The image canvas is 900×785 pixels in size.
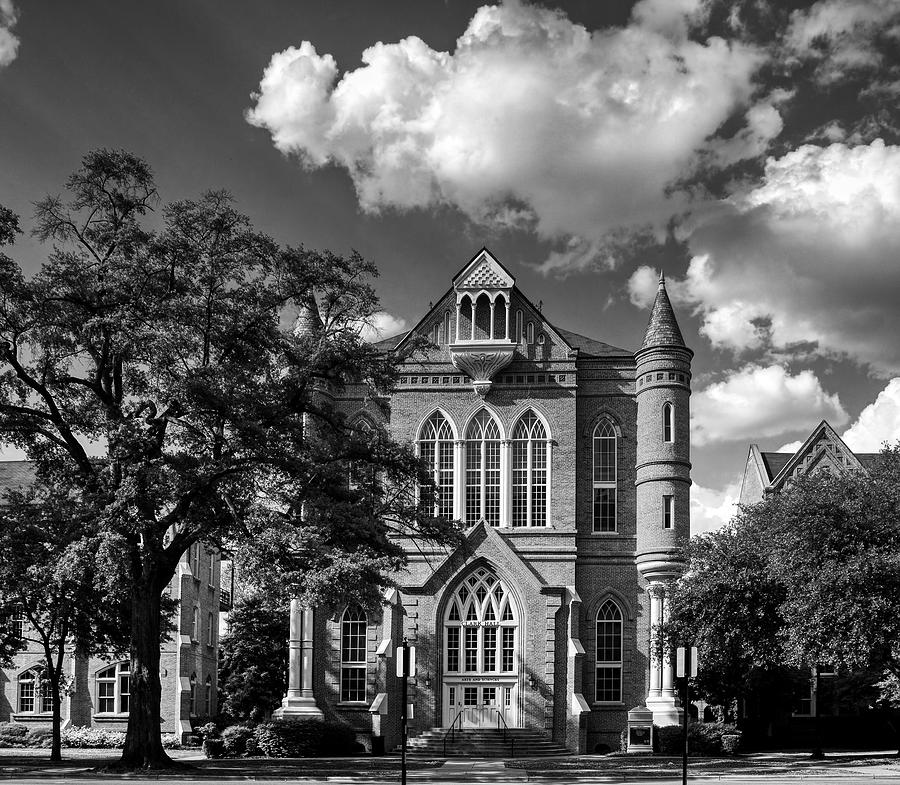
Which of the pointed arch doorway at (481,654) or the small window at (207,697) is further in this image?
the small window at (207,697)

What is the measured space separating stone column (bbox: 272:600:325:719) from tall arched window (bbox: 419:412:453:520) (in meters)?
6.68

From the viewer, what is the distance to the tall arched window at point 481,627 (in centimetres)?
4616

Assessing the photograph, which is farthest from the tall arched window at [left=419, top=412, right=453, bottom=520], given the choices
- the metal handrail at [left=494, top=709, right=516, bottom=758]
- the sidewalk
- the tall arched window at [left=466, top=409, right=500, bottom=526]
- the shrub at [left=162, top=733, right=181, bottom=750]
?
the shrub at [left=162, top=733, right=181, bottom=750]

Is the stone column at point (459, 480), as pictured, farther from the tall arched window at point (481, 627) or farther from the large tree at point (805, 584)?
the large tree at point (805, 584)

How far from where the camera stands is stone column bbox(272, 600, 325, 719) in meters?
46.1

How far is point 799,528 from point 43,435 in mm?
22034

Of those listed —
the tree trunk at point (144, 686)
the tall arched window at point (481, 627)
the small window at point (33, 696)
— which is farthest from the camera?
the small window at point (33, 696)

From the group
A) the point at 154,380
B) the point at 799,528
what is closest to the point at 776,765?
the point at 799,528

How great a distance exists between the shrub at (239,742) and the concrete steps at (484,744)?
19.0ft

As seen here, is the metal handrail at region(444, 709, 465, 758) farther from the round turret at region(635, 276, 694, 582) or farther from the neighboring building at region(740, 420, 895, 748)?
the neighboring building at region(740, 420, 895, 748)

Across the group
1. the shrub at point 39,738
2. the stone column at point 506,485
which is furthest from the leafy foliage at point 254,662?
the stone column at point 506,485

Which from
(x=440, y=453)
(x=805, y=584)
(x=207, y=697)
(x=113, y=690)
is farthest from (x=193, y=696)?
(x=805, y=584)

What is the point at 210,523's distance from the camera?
97.5 feet

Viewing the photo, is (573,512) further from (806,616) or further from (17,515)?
(17,515)
